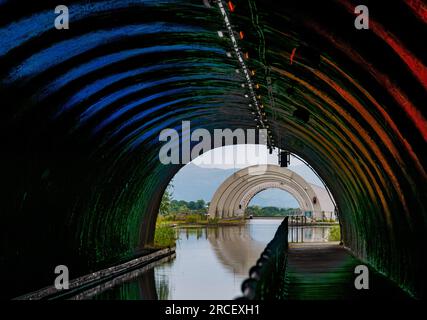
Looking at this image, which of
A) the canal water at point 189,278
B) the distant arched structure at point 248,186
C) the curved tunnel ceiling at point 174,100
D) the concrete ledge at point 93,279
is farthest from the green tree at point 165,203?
the curved tunnel ceiling at point 174,100

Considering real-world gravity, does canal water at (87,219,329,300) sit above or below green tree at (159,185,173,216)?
below

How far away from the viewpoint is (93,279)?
20.1 metres

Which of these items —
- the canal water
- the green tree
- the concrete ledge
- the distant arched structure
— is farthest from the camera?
the distant arched structure

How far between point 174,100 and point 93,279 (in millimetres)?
5215

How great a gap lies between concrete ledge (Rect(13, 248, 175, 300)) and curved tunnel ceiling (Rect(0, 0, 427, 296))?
0.26m

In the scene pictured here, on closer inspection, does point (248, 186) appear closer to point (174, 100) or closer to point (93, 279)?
point (174, 100)

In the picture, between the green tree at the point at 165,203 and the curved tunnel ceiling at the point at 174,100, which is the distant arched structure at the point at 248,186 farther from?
the curved tunnel ceiling at the point at 174,100

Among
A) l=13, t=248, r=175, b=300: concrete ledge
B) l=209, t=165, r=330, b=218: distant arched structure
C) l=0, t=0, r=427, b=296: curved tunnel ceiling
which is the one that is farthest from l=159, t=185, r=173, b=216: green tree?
l=0, t=0, r=427, b=296: curved tunnel ceiling

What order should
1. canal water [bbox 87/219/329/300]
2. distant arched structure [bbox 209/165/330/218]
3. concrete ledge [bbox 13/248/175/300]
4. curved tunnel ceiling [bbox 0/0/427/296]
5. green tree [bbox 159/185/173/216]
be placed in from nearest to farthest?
curved tunnel ceiling [bbox 0/0/427/296]
concrete ledge [bbox 13/248/175/300]
canal water [bbox 87/219/329/300]
green tree [bbox 159/185/173/216]
distant arched structure [bbox 209/165/330/218]

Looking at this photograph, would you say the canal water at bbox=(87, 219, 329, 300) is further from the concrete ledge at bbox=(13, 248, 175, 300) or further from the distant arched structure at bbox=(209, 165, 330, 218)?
the distant arched structure at bbox=(209, 165, 330, 218)

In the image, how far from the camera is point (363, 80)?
1193 centimetres

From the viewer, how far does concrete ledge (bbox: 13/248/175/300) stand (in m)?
15.8

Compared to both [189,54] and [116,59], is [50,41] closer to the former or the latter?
[116,59]

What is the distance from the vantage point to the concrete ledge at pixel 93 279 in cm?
1579
